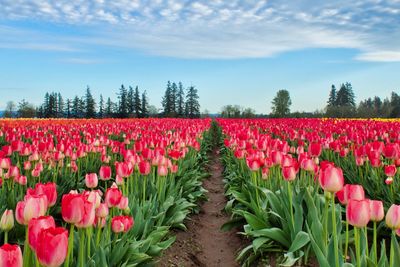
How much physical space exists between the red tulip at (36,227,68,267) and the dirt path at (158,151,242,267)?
2974 mm

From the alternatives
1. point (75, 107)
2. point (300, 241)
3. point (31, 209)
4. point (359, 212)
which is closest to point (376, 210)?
point (359, 212)

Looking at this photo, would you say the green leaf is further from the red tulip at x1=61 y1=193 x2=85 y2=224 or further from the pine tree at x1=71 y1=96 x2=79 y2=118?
the pine tree at x1=71 y1=96 x2=79 y2=118

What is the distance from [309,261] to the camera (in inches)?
174

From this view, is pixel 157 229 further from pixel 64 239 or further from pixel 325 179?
pixel 64 239

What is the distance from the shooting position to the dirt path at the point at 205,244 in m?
5.08

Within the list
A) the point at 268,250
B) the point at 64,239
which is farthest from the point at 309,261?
the point at 64,239

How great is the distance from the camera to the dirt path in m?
5.08

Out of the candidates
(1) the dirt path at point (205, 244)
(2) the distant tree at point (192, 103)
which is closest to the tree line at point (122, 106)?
(2) the distant tree at point (192, 103)

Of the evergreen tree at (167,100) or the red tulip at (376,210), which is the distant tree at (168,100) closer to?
the evergreen tree at (167,100)

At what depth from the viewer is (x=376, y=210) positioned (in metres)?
2.64

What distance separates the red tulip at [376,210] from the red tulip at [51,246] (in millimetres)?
1846

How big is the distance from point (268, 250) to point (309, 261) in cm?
47

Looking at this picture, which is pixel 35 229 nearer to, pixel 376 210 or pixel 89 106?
pixel 376 210

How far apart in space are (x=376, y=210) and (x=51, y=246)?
194cm
